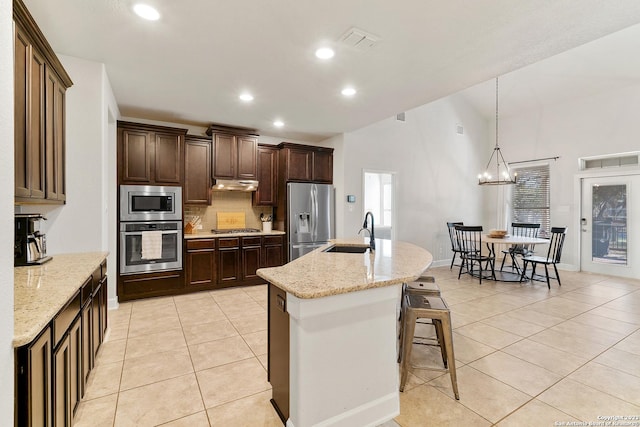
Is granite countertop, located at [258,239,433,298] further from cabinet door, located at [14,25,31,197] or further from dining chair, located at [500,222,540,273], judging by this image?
dining chair, located at [500,222,540,273]

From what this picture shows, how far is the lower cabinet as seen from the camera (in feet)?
3.53

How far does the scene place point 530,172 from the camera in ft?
22.7

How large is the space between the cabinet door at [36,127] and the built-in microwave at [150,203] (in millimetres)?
1942

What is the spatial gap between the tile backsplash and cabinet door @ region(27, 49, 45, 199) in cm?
280

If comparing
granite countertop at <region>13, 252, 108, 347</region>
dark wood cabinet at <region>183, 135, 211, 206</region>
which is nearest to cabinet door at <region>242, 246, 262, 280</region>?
dark wood cabinet at <region>183, 135, 211, 206</region>

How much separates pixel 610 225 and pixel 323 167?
18.3ft

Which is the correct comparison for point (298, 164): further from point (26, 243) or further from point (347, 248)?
point (26, 243)

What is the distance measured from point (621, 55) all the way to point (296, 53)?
5.81 metres

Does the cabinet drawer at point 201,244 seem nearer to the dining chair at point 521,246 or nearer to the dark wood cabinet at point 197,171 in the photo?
the dark wood cabinet at point 197,171

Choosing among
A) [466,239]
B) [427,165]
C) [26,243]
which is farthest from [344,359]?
[427,165]

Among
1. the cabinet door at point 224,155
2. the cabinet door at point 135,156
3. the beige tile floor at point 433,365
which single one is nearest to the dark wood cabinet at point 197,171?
the cabinet door at point 224,155

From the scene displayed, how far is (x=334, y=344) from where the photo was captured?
1.64 meters

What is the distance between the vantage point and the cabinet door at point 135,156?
13.2ft

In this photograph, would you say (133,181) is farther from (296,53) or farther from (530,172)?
(530,172)
